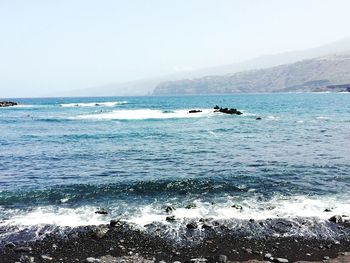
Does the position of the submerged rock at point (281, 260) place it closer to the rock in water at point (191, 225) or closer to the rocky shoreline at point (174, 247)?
the rocky shoreline at point (174, 247)

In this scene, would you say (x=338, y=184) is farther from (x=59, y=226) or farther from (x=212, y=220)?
(x=59, y=226)

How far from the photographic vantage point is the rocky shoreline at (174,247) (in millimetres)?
15086

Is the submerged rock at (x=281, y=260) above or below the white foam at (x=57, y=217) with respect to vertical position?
below

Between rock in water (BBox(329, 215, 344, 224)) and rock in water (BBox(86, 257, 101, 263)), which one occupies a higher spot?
rock in water (BBox(86, 257, 101, 263))

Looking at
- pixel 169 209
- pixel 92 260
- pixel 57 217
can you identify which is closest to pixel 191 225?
pixel 169 209

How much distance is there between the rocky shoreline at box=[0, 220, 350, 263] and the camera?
15.1 metres

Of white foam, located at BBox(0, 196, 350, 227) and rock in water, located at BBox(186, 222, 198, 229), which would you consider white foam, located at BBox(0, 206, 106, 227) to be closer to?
white foam, located at BBox(0, 196, 350, 227)

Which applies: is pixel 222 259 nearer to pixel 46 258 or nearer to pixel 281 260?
pixel 281 260

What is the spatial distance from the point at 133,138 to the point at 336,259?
3740 centimetres

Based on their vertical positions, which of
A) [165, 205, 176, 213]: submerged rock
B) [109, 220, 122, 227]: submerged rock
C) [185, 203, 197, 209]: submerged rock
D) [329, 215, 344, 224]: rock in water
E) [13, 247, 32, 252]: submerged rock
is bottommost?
[329, 215, 344, 224]: rock in water

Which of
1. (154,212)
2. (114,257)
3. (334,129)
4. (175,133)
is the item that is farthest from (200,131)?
(114,257)

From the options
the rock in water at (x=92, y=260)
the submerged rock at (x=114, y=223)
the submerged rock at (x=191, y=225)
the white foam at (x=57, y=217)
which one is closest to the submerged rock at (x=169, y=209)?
the submerged rock at (x=191, y=225)

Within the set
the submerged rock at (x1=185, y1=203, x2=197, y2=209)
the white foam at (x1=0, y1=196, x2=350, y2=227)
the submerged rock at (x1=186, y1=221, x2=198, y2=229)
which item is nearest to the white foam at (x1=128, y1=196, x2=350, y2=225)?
the white foam at (x1=0, y1=196, x2=350, y2=227)

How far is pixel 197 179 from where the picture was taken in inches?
1056
